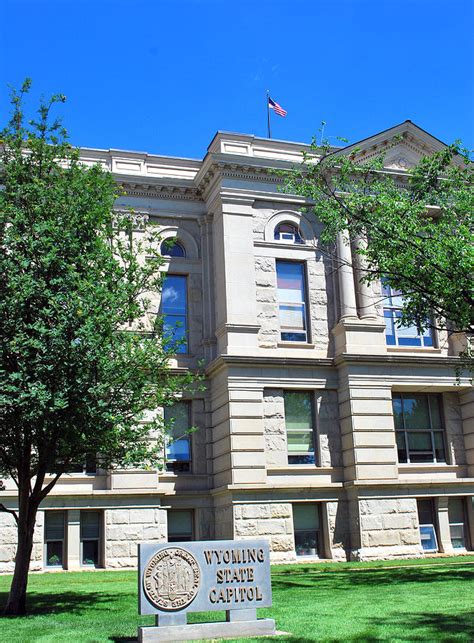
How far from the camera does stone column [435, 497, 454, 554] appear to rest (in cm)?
2646

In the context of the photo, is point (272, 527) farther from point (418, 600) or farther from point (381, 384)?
point (418, 600)

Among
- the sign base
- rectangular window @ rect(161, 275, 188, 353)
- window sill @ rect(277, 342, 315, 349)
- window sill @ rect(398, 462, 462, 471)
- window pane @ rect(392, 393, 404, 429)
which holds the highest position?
rectangular window @ rect(161, 275, 188, 353)

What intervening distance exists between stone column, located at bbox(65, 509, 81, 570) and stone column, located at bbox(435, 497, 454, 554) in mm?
12188

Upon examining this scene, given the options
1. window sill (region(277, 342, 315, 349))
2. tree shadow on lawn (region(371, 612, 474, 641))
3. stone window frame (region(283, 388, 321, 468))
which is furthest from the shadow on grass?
window sill (region(277, 342, 315, 349))

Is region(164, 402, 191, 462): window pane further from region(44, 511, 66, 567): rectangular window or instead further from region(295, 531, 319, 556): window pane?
region(295, 531, 319, 556): window pane

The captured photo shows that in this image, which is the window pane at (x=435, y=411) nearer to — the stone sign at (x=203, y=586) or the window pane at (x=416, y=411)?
the window pane at (x=416, y=411)

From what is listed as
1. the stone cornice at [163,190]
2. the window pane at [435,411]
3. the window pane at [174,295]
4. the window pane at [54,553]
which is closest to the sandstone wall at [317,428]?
the window pane at [435,411]

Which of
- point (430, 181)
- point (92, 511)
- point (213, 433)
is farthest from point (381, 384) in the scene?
point (92, 511)

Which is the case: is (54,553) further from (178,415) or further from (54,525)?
(178,415)

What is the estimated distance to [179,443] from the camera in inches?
1069

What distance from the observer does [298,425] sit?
26.7 m

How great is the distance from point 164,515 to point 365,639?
16236 millimetres

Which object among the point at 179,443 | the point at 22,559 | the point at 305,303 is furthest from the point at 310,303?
the point at 22,559

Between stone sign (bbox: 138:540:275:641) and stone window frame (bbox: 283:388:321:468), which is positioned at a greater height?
stone window frame (bbox: 283:388:321:468)
